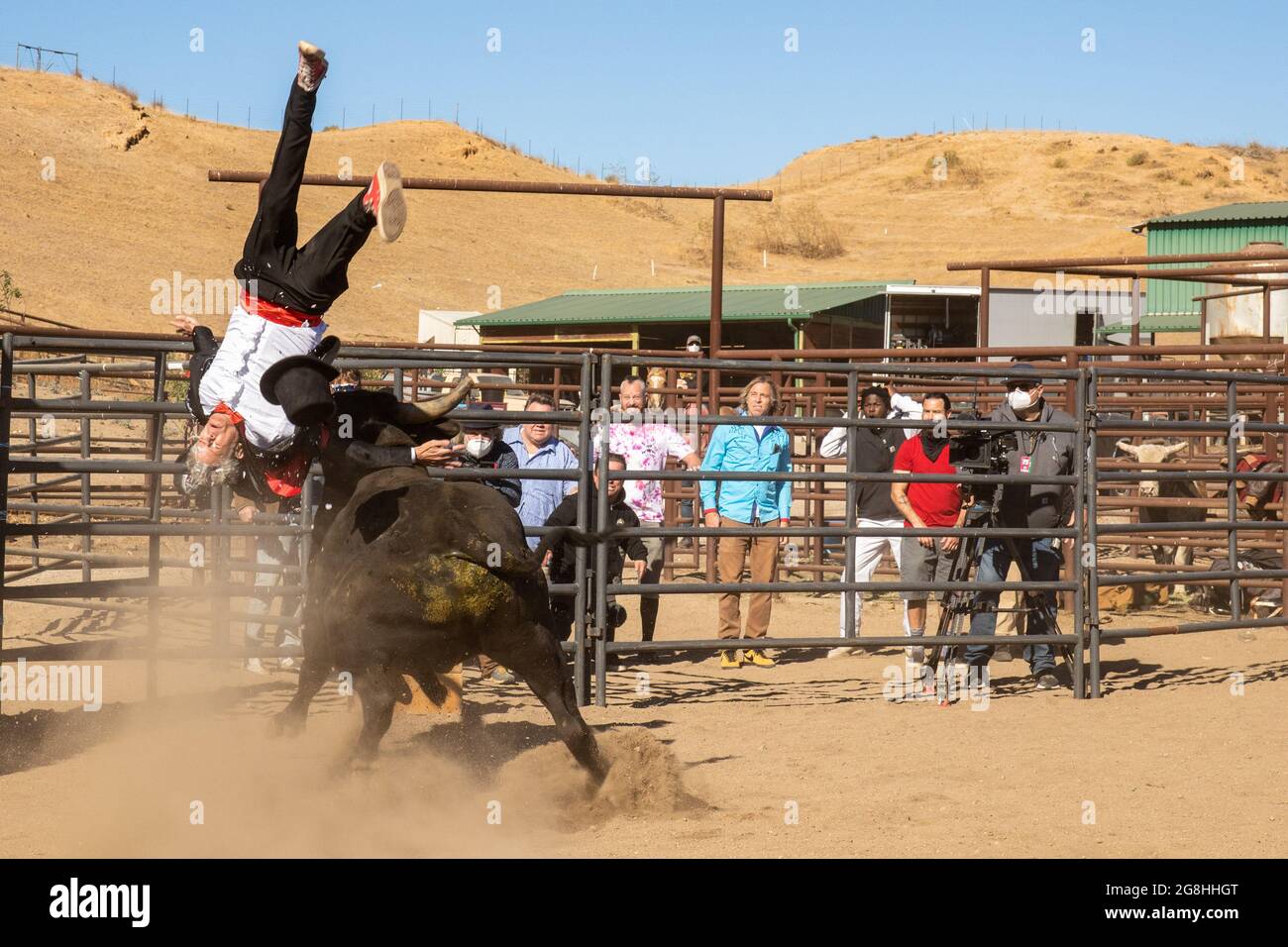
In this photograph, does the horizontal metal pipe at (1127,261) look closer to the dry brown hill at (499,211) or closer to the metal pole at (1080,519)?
the metal pole at (1080,519)

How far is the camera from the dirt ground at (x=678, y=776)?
184 inches

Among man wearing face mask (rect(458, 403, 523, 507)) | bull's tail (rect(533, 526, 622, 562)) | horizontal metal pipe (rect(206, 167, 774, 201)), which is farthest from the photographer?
horizontal metal pipe (rect(206, 167, 774, 201))

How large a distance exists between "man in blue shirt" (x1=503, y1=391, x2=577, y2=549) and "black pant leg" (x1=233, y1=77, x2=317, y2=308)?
11.1 ft

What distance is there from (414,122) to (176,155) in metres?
20.8

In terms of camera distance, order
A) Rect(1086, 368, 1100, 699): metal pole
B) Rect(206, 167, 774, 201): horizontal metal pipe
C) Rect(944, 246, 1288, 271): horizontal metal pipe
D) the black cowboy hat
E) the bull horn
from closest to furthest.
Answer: the black cowboy hat → the bull horn → Rect(1086, 368, 1100, 699): metal pole → Rect(206, 167, 774, 201): horizontal metal pipe → Rect(944, 246, 1288, 271): horizontal metal pipe

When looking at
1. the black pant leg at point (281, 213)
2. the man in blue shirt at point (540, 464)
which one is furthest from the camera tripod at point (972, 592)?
the black pant leg at point (281, 213)

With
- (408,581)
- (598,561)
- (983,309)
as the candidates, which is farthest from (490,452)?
(983,309)

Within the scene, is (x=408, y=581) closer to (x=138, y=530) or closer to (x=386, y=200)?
(x=386, y=200)

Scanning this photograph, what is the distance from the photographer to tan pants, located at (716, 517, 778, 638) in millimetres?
8711

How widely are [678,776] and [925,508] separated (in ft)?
11.7

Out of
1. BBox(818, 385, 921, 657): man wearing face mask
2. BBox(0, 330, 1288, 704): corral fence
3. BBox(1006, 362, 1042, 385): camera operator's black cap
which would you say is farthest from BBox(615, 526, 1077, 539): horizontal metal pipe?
BBox(818, 385, 921, 657): man wearing face mask

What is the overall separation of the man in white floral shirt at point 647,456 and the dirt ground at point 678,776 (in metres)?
0.95

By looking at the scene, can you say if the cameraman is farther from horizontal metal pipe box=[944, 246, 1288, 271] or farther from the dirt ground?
horizontal metal pipe box=[944, 246, 1288, 271]

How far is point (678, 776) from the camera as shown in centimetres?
537
